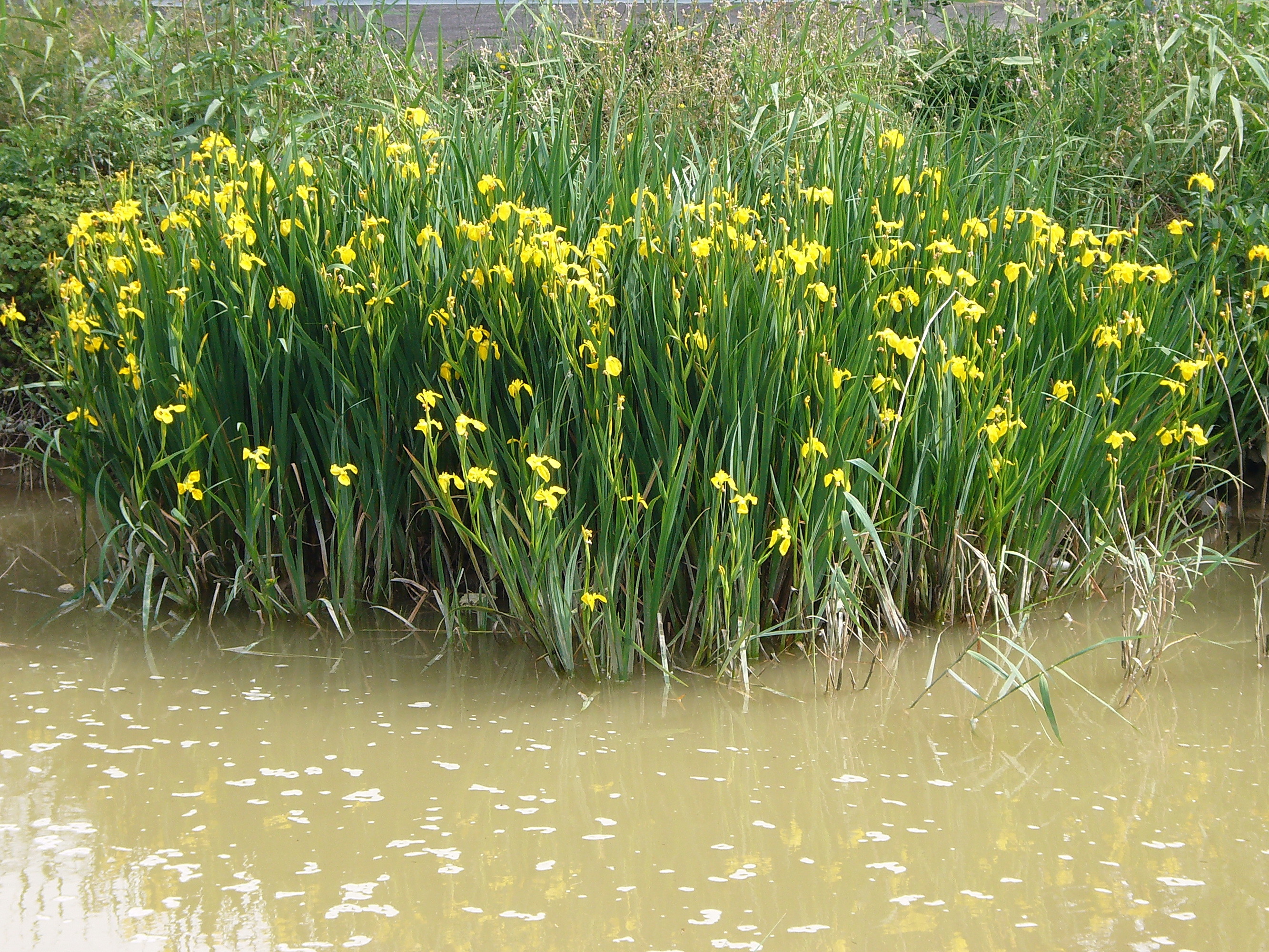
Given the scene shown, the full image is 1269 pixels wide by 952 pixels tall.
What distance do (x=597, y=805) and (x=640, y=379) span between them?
0.98 meters

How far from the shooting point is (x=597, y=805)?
2385 millimetres

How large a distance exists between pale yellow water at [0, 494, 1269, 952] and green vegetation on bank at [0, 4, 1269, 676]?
0.24 metres

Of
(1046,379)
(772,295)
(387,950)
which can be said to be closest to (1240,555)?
(1046,379)

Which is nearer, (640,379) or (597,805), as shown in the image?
(597,805)

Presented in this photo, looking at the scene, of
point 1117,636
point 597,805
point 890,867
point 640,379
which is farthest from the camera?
point 1117,636

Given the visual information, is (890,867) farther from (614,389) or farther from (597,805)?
(614,389)

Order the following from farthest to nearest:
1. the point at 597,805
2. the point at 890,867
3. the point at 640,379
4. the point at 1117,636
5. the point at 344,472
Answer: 1. the point at 1117,636
2. the point at 344,472
3. the point at 640,379
4. the point at 597,805
5. the point at 890,867

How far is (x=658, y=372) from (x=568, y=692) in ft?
2.55

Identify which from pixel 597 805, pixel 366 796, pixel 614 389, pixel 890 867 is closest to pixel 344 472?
pixel 614 389

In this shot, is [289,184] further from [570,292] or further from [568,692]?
[568,692]

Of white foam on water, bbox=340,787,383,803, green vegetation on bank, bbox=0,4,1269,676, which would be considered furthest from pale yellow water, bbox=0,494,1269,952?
green vegetation on bank, bbox=0,4,1269,676

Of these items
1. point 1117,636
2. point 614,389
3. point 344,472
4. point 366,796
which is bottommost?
point 366,796

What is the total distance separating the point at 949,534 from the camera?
10.3 feet

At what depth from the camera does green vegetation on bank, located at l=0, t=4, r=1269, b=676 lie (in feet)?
9.36
